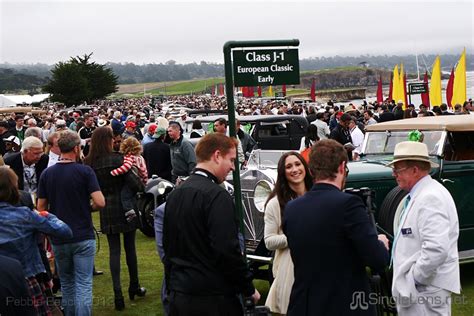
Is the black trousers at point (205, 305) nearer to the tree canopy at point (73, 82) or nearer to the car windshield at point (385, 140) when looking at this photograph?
the car windshield at point (385, 140)

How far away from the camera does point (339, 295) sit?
3930 mm

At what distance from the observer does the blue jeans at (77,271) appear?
20.4 ft

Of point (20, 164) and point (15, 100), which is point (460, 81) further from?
point (15, 100)

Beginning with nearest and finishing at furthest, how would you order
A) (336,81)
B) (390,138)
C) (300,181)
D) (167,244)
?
(167,244) < (300,181) < (390,138) < (336,81)

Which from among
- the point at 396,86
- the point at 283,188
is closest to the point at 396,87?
the point at 396,86

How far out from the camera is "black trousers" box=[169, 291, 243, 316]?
4074 mm

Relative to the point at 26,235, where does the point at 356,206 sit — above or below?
above

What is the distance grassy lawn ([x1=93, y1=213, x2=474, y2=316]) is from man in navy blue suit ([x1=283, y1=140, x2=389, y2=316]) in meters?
3.49

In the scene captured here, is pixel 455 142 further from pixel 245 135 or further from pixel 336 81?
pixel 336 81

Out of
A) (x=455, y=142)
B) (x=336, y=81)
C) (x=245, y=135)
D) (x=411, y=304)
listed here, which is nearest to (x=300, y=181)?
(x=411, y=304)

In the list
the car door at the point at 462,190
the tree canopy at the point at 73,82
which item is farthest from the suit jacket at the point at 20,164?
the tree canopy at the point at 73,82

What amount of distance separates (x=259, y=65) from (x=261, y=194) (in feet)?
8.43

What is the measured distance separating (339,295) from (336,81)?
185 meters

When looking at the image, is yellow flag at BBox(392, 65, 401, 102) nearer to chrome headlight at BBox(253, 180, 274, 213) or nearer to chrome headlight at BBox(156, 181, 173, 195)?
chrome headlight at BBox(156, 181, 173, 195)
